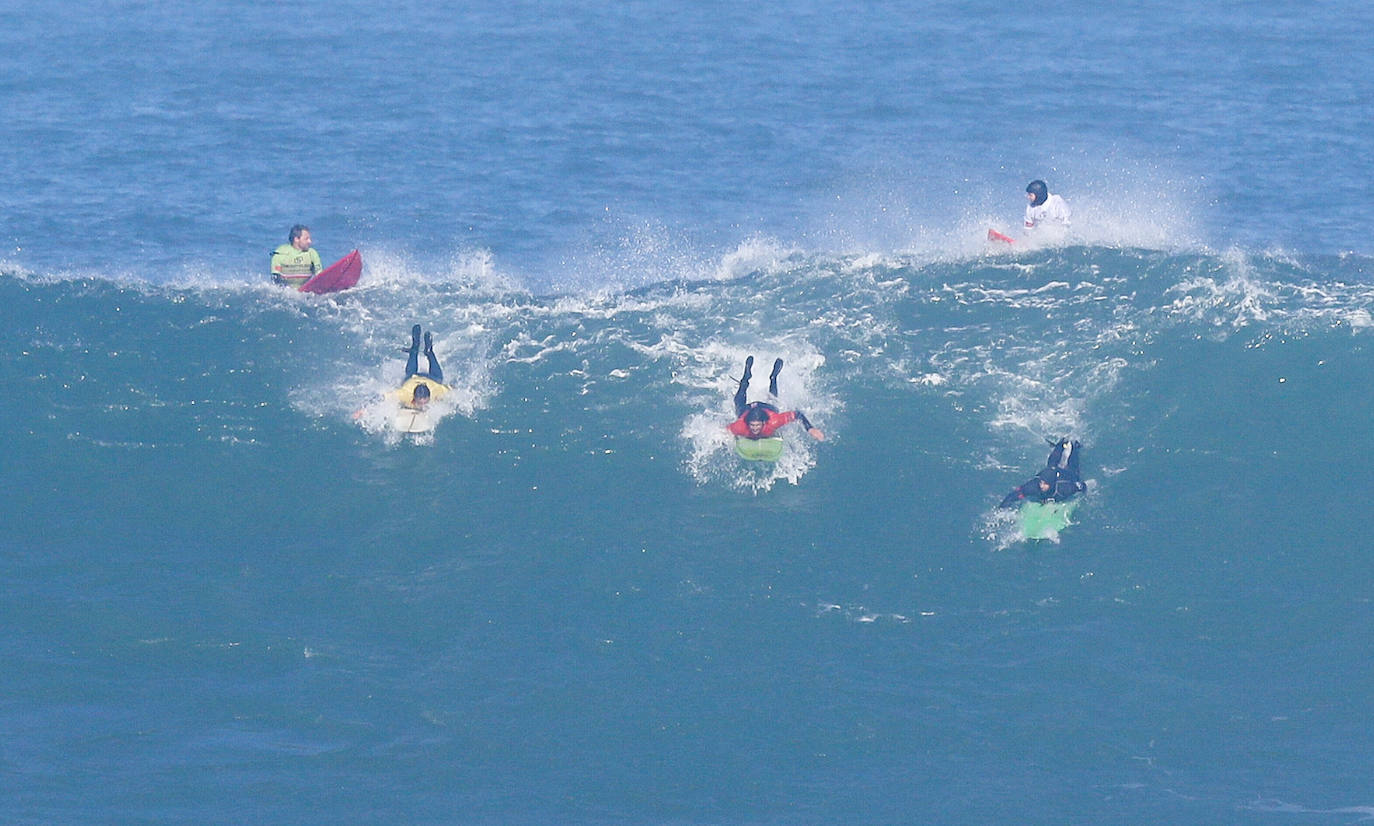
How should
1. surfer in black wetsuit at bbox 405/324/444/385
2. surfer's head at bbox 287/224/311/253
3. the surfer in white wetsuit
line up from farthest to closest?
the surfer in white wetsuit
surfer's head at bbox 287/224/311/253
surfer in black wetsuit at bbox 405/324/444/385

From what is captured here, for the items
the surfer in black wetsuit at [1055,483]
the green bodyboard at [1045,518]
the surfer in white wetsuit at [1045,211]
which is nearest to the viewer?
the green bodyboard at [1045,518]

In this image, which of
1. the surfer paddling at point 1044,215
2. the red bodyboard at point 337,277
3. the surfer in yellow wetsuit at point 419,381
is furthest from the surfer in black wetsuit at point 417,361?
the surfer paddling at point 1044,215

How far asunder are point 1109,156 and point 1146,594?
76.0 ft

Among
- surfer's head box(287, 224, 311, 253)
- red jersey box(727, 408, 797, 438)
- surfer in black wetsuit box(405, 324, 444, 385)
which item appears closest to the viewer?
red jersey box(727, 408, 797, 438)

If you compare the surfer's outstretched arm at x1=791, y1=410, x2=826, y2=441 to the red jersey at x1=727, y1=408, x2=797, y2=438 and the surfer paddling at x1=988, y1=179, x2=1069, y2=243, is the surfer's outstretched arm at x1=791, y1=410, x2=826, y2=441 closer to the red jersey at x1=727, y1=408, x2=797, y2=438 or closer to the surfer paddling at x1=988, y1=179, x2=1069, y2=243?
→ the red jersey at x1=727, y1=408, x2=797, y2=438

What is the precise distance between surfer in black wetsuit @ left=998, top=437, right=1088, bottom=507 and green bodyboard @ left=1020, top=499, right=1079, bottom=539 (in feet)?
0.44

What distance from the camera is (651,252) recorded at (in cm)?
5006

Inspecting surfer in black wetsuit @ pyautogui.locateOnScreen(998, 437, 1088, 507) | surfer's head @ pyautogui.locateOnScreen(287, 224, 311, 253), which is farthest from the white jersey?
surfer's head @ pyautogui.locateOnScreen(287, 224, 311, 253)

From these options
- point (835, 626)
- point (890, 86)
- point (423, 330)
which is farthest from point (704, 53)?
point (835, 626)

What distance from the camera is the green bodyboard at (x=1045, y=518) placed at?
118 ft

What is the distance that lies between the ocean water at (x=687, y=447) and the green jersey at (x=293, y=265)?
0.65 metres

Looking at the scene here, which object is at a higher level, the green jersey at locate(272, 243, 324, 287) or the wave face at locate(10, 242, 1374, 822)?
the green jersey at locate(272, 243, 324, 287)

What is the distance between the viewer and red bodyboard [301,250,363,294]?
45094mm

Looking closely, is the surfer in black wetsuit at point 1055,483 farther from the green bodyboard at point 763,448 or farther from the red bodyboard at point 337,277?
the red bodyboard at point 337,277
